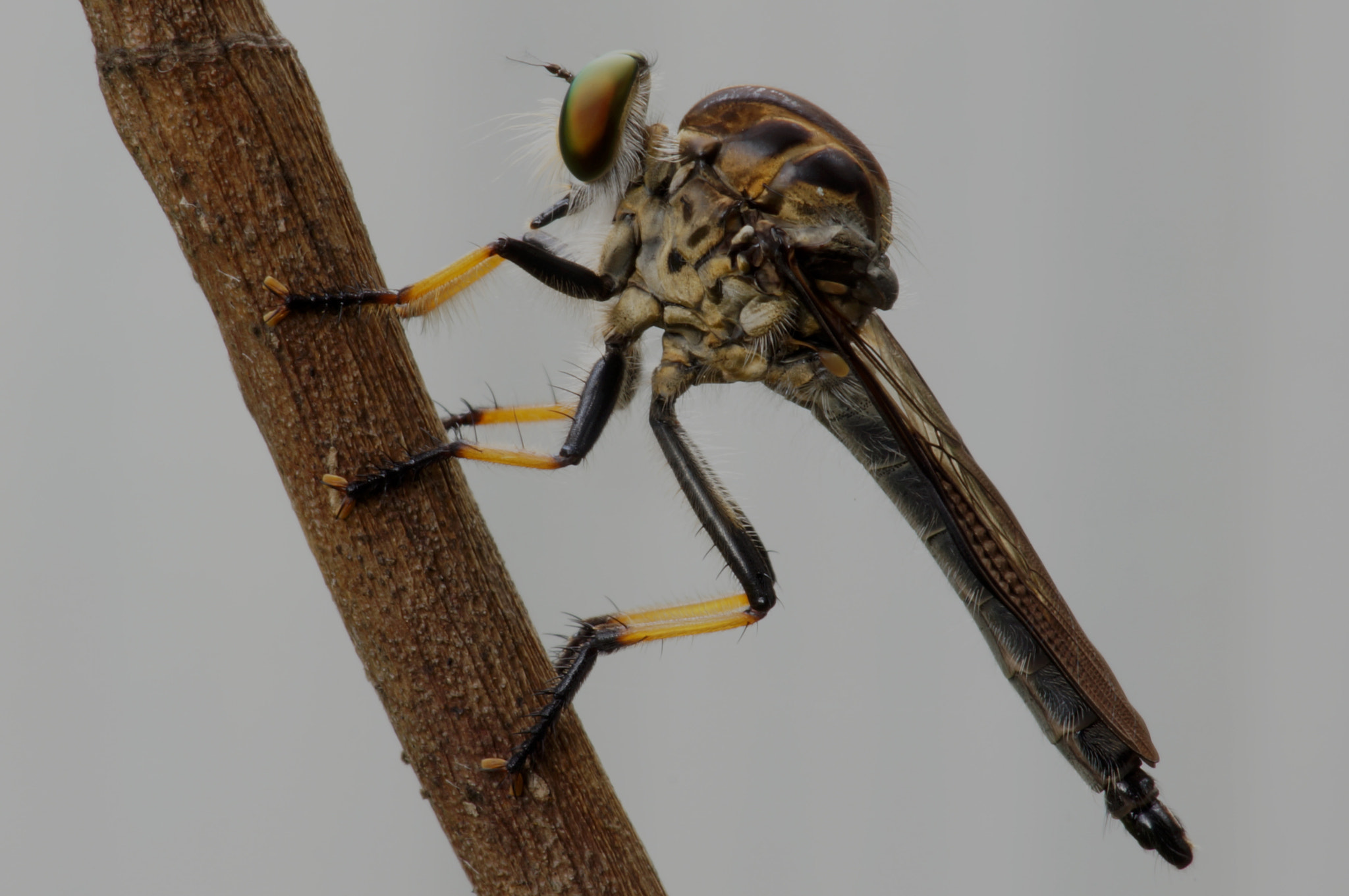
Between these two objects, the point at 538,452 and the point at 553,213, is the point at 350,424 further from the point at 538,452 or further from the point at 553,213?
the point at 553,213

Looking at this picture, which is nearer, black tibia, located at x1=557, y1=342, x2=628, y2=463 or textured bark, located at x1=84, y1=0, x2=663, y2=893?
textured bark, located at x1=84, y1=0, x2=663, y2=893

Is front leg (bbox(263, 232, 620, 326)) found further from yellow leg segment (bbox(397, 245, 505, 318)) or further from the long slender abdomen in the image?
the long slender abdomen

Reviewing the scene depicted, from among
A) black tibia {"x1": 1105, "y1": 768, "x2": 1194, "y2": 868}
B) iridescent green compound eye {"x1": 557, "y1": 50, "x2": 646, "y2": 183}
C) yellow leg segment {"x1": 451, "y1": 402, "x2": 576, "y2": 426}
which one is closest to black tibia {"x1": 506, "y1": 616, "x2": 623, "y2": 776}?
yellow leg segment {"x1": 451, "y1": 402, "x2": 576, "y2": 426}

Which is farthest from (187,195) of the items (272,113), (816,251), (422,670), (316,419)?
Answer: (816,251)

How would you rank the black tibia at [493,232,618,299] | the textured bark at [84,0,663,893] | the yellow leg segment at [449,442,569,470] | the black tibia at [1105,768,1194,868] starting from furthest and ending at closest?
the black tibia at [1105,768,1194,868], the black tibia at [493,232,618,299], the yellow leg segment at [449,442,569,470], the textured bark at [84,0,663,893]

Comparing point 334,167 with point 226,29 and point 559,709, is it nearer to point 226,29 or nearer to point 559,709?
point 226,29

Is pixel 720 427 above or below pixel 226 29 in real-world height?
below
